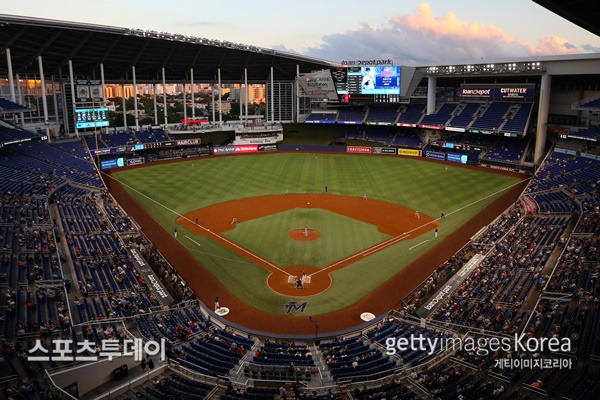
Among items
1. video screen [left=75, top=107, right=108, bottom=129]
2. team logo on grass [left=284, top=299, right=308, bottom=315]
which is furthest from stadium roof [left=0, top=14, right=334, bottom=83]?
team logo on grass [left=284, top=299, right=308, bottom=315]

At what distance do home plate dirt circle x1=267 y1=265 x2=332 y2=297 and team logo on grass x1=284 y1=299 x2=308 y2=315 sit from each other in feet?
3.21

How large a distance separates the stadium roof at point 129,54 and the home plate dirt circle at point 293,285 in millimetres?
41688

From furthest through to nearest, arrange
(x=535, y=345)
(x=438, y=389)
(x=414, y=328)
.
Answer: (x=414, y=328)
(x=535, y=345)
(x=438, y=389)

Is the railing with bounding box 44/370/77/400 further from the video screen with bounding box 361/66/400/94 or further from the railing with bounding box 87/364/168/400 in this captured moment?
the video screen with bounding box 361/66/400/94

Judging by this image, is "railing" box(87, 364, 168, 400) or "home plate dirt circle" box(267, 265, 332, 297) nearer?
"railing" box(87, 364, 168, 400)

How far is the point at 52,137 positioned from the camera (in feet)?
215

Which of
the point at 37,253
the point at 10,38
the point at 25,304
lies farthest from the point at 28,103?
the point at 25,304

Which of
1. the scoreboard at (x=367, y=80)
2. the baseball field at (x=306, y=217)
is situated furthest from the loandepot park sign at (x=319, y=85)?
the baseball field at (x=306, y=217)

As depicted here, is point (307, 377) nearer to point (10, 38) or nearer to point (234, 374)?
point (234, 374)

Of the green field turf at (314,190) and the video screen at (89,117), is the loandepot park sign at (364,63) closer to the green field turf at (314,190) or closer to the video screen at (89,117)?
the green field turf at (314,190)

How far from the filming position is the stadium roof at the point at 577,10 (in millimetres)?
15388

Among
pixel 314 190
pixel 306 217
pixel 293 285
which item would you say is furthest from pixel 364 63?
pixel 293 285

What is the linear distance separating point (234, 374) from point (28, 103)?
62.8m

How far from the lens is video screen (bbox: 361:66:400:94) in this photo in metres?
74.4
